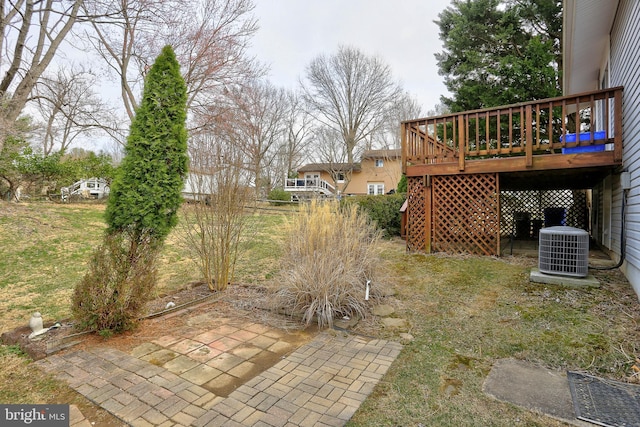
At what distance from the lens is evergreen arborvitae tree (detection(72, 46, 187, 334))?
9.59 feet

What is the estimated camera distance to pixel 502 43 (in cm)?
1195

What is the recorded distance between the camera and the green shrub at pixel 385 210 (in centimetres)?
937

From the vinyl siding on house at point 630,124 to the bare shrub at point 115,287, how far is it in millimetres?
5624

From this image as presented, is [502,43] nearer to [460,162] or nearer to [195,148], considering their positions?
[460,162]

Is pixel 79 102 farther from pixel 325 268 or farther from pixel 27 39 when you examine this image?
pixel 325 268

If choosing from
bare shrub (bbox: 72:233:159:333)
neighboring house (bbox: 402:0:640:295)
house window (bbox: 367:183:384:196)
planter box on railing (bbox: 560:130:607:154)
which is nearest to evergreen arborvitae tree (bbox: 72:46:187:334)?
bare shrub (bbox: 72:233:159:333)

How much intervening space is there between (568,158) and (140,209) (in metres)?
6.60

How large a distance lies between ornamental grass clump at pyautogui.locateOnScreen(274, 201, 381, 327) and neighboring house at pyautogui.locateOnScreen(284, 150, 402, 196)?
21399 millimetres

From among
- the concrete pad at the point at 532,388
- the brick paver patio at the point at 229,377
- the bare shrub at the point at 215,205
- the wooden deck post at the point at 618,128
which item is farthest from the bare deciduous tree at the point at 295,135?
the concrete pad at the point at 532,388

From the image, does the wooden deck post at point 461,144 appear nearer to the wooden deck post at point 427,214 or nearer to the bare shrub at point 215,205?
the wooden deck post at point 427,214

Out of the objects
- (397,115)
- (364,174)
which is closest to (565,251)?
(397,115)

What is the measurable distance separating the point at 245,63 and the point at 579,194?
12.4m

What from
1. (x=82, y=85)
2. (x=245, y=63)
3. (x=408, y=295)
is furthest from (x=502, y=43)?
(x=82, y=85)

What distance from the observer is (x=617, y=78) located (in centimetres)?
563
